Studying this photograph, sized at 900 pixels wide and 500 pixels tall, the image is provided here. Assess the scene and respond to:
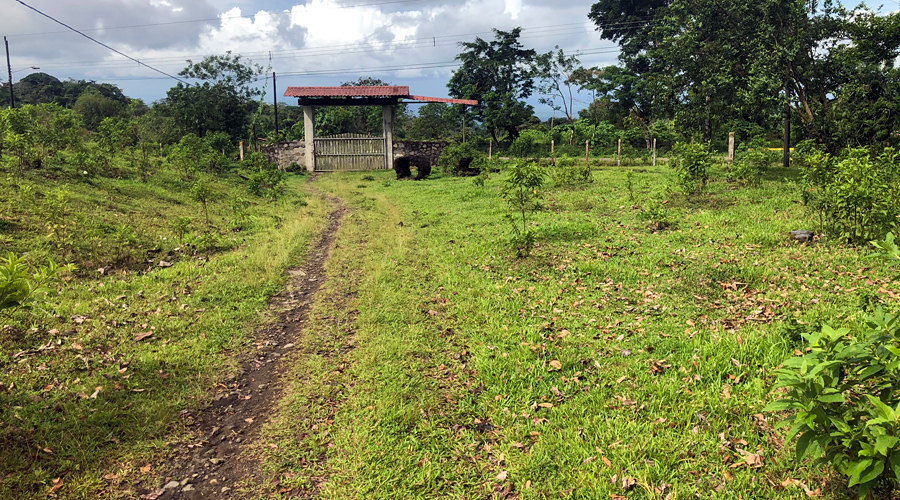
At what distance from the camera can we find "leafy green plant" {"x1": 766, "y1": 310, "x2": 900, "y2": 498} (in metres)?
2.56

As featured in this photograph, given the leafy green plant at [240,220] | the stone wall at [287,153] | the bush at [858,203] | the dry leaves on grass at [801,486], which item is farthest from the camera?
the stone wall at [287,153]

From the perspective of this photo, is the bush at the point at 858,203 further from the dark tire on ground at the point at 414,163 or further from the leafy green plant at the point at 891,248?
the dark tire on ground at the point at 414,163

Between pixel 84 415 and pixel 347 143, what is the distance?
27402mm

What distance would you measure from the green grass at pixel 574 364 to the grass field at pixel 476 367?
22 mm

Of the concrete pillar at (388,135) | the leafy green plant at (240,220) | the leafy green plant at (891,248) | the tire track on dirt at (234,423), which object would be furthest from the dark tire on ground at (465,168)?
the leafy green plant at (891,248)

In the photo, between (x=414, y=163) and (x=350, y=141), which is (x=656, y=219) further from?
(x=350, y=141)

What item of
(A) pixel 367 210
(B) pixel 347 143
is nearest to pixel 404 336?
(A) pixel 367 210

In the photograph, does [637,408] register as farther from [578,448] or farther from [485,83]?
[485,83]

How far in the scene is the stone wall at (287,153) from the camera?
1208 inches

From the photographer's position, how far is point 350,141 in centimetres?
3034

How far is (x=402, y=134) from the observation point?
4634 centimetres

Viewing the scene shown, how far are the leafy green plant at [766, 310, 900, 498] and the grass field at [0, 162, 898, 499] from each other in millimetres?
607

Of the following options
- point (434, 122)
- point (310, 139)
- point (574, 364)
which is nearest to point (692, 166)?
point (574, 364)

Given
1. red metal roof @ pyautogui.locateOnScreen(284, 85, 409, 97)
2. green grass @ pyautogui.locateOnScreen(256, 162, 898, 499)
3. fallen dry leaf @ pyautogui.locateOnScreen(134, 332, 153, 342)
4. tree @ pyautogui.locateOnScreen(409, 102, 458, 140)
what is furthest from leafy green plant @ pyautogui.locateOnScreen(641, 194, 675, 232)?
tree @ pyautogui.locateOnScreen(409, 102, 458, 140)
